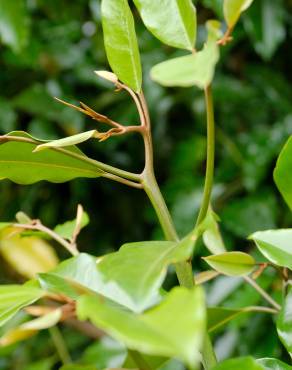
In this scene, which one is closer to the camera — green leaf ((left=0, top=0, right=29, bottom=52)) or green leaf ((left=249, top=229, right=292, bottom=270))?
green leaf ((left=249, top=229, right=292, bottom=270))

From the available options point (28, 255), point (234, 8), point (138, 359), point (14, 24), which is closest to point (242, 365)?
point (138, 359)

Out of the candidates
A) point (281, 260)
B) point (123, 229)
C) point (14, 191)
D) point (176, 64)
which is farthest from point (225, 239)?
point (176, 64)

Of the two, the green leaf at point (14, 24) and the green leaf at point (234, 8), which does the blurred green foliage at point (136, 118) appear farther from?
the green leaf at point (234, 8)

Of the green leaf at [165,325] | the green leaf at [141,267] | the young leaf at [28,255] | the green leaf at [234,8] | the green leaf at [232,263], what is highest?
the green leaf at [234,8]

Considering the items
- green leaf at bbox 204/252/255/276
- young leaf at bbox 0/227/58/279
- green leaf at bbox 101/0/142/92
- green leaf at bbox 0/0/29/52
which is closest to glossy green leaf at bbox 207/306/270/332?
green leaf at bbox 204/252/255/276

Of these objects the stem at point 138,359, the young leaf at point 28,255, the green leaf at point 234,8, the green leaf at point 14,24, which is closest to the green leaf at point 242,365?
the stem at point 138,359

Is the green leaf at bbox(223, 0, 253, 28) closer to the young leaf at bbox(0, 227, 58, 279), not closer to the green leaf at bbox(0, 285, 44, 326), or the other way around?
the green leaf at bbox(0, 285, 44, 326)
